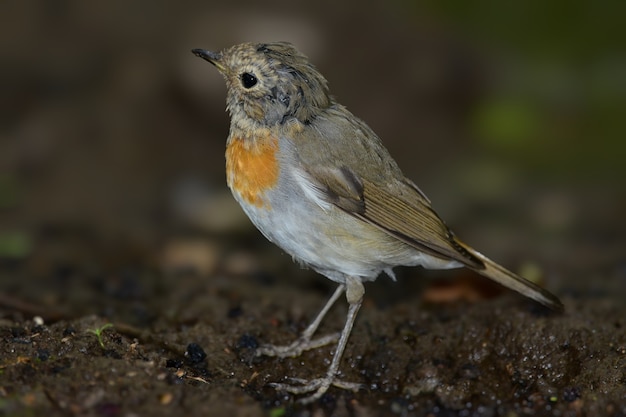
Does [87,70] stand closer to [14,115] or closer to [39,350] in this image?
[14,115]

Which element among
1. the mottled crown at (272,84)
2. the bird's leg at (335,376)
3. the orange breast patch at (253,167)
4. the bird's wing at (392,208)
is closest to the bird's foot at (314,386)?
the bird's leg at (335,376)

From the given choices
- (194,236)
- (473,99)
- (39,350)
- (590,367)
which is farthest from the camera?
(473,99)

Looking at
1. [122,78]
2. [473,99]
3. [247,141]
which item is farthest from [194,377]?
[473,99]

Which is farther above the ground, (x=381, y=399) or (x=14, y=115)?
(x=381, y=399)

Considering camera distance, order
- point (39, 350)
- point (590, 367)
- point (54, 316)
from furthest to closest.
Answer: point (54, 316) < point (590, 367) < point (39, 350)

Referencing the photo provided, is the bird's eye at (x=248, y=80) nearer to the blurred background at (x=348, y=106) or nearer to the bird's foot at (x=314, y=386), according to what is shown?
the bird's foot at (x=314, y=386)

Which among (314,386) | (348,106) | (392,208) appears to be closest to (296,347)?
Result: (314,386)

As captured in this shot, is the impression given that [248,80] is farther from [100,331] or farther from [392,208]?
[100,331]
